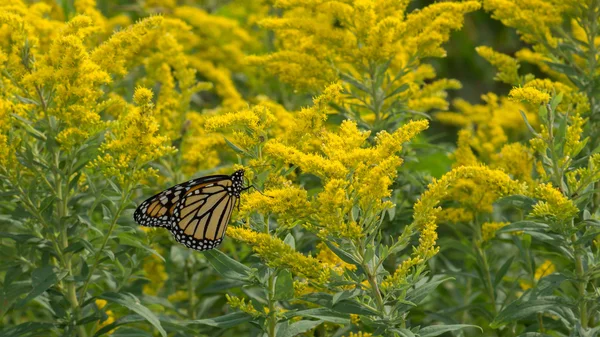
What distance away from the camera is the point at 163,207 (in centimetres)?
418

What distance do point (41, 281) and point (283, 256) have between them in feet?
4.12

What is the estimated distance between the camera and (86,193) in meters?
4.46

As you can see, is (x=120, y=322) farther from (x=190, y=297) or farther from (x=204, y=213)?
(x=190, y=297)

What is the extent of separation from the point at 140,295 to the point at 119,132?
104 centimetres

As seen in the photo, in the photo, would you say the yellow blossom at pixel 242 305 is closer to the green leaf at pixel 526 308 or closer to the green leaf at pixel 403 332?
the green leaf at pixel 403 332

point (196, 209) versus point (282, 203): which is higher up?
point (282, 203)

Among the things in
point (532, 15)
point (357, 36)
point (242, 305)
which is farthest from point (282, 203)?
point (532, 15)

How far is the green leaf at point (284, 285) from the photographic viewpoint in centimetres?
364

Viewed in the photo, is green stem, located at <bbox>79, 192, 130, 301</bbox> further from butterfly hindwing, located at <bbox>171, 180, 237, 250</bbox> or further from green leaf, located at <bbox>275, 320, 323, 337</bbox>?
green leaf, located at <bbox>275, 320, 323, 337</bbox>

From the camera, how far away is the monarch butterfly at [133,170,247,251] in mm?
4082

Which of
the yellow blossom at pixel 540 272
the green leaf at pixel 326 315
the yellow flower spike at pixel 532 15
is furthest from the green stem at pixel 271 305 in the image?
the yellow flower spike at pixel 532 15

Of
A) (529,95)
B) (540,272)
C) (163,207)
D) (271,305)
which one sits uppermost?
(529,95)

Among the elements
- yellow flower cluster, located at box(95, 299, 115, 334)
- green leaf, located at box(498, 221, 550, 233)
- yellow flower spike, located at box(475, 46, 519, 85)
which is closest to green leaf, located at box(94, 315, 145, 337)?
yellow flower cluster, located at box(95, 299, 115, 334)

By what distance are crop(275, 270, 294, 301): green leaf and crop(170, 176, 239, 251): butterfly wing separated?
0.48 metres
